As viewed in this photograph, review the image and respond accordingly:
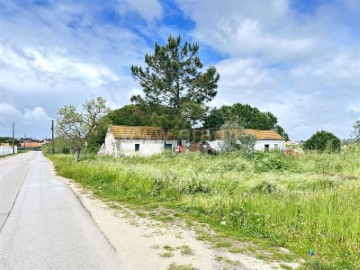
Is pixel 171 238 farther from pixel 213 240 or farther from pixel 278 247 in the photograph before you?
pixel 278 247

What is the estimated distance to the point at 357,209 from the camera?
6383 mm

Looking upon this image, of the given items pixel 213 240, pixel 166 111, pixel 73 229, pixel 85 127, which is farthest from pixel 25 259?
pixel 166 111

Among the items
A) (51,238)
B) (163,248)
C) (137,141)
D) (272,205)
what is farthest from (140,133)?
(163,248)

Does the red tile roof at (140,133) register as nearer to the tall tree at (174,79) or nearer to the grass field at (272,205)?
the tall tree at (174,79)

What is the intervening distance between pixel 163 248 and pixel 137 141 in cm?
3298

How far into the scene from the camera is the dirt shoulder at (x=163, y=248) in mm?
4594

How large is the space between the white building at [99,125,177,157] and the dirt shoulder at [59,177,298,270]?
2937 centimetres

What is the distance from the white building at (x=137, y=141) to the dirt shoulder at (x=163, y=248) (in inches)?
1156

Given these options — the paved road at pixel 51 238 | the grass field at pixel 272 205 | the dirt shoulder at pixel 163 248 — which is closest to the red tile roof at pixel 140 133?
the grass field at pixel 272 205

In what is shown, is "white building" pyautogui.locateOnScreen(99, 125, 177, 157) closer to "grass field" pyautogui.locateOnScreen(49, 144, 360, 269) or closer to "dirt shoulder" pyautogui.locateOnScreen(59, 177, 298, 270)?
"grass field" pyautogui.locateOnScreen(49, 144, 360, 269)

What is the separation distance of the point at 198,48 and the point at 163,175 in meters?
30.6

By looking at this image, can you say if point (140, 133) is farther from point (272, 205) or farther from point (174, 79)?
point (272, 205)

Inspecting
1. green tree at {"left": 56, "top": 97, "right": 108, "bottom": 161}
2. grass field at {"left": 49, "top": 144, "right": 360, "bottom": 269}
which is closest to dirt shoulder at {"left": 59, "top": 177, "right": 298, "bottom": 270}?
grass field at {"left": 49, "top": 144, "right": 360, "bottom": 269}

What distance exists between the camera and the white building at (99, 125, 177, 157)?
120 ft
